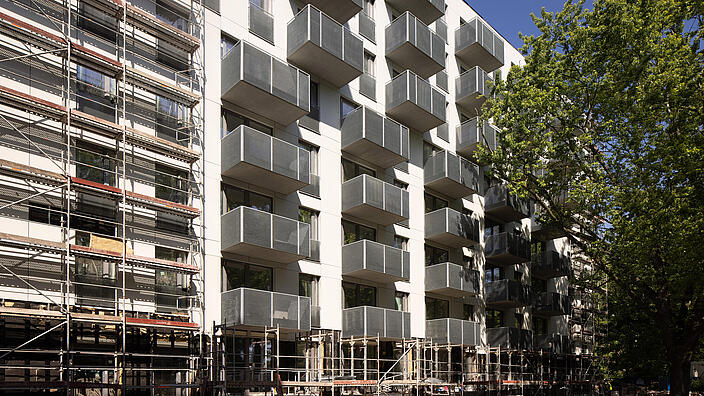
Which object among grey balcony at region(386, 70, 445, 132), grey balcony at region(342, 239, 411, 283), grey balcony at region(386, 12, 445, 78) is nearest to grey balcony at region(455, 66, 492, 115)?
grey balcony at region(386, 12, 445, 78)

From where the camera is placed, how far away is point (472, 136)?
107 feet

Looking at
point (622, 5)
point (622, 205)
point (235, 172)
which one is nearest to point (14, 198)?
point (235, 172)

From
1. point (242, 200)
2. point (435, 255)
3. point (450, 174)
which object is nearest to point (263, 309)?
point (242, 200)

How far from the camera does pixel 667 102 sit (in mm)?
22766

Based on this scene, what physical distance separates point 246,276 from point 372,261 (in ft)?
17.7

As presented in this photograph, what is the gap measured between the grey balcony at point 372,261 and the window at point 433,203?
5167mm

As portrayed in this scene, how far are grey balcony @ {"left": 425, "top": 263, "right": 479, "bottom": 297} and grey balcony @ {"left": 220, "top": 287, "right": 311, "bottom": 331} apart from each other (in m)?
9.05

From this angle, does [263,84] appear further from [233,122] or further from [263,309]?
[263,309]

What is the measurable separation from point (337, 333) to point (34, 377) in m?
10.9

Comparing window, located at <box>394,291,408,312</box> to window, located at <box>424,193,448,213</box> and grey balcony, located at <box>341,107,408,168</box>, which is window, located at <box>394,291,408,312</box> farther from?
grey balcony, located at <box>341,107,408,168</box>

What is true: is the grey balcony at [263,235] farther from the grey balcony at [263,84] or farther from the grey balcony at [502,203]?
the grey balcony at [502,203]

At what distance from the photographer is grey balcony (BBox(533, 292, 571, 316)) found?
37.8m

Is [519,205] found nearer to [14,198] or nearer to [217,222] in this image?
[217,222]

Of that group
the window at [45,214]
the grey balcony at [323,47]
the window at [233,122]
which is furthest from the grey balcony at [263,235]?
the grey balcony at [323,47]
